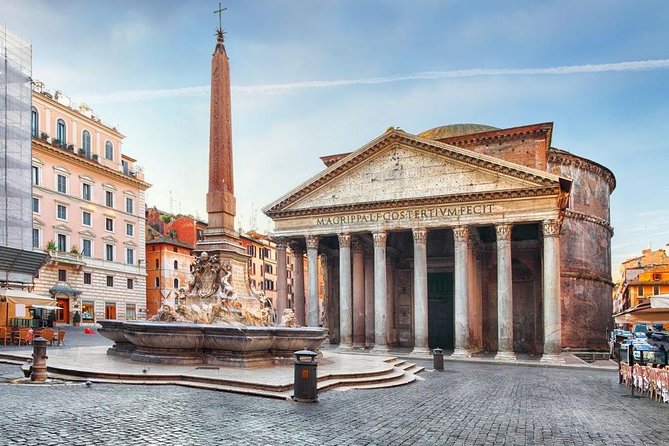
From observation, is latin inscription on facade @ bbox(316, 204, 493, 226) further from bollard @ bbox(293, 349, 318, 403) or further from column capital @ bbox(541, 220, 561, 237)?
bollard @ bbox(293, 349, 318, 403)

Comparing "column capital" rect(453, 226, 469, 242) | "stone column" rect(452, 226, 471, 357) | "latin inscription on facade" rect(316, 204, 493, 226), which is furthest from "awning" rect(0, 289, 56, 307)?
"column capital" rect(453, 226, 469, 242)

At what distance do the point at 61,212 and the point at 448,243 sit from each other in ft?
83.3

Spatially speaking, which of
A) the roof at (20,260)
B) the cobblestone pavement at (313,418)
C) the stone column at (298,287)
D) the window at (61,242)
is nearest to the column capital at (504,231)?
the stone column at (298,287)

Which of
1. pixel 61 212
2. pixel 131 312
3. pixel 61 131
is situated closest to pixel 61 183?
pixel 61 212

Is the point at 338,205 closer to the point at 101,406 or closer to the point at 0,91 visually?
the point at 0,91

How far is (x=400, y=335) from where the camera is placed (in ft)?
115

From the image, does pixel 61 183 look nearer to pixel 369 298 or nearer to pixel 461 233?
pixel 369 298

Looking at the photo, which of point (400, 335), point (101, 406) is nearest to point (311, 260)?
point (400, 335)

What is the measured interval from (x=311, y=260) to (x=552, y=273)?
1224 cm

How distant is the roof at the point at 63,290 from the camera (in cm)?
3472

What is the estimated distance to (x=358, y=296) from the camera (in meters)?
32.1

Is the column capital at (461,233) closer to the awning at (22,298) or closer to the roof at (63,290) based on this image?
the awning at (22,298)

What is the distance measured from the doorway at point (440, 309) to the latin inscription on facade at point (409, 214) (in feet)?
25.0

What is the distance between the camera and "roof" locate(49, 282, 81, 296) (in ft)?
114
